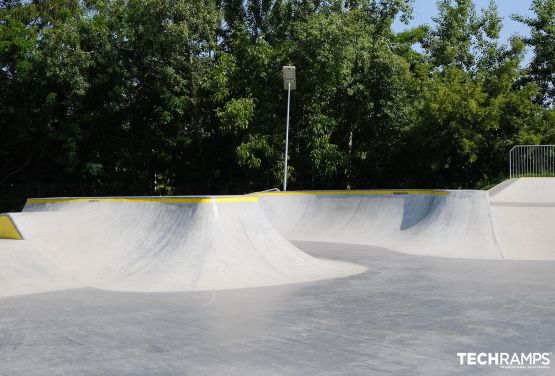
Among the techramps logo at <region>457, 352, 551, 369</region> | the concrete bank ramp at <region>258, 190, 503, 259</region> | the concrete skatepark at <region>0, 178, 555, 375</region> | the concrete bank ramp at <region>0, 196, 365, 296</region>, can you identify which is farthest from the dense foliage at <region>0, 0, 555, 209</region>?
the techramps logo at <region>457, 352, 551, 369</region>

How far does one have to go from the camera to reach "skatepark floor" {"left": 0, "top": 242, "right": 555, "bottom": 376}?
17.3 ft

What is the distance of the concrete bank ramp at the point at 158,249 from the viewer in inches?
390

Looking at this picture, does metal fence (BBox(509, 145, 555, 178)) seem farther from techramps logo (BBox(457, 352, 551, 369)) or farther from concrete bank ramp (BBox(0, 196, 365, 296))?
techramps logo (BBox(457, 352, 551, 369))

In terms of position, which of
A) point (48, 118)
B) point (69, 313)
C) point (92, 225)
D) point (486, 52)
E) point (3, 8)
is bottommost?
point (69, 313)

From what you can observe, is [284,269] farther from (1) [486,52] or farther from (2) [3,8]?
(2) [3,8]

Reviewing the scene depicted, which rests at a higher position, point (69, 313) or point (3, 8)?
point (3, 8)

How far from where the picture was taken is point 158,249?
10.8 m

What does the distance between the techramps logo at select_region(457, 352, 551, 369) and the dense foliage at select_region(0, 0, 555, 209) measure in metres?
23.8

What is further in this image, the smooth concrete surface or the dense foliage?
the dense foliage

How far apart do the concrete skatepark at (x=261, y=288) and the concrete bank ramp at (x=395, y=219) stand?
56mm

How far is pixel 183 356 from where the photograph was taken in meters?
5.53

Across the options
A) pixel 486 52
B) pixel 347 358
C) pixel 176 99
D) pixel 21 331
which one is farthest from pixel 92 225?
pixel 486 52

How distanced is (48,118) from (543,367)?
30.8m

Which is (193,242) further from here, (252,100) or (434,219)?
(252,100)
